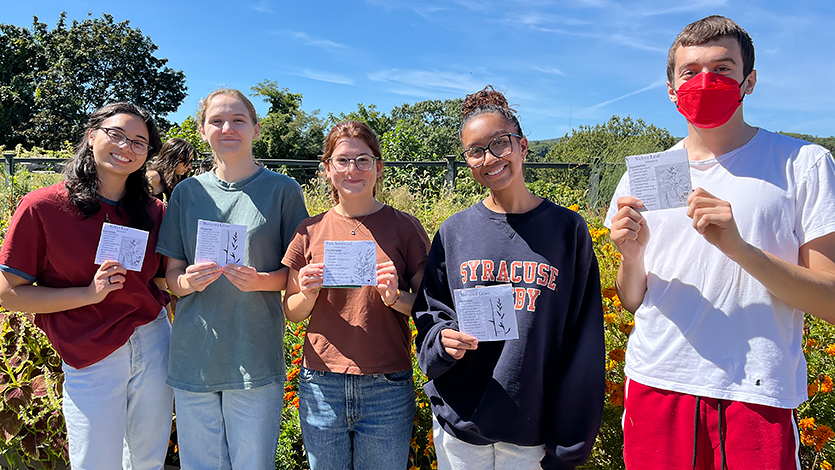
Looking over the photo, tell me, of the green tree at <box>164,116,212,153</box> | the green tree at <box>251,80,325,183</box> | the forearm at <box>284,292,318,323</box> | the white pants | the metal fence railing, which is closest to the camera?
the white pants

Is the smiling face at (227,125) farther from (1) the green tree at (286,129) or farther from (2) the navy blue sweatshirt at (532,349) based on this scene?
(1) the green tree at (286,129)

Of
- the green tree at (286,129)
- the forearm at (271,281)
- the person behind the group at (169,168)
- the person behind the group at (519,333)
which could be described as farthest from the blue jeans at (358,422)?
the green tree at (286,129)

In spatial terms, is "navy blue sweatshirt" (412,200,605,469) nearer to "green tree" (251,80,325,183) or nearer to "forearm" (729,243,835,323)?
"forearm" (729,243,835,323)

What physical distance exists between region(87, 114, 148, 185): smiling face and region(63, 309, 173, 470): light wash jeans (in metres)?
0.79

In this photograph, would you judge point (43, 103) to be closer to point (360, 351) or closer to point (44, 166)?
point (44, 166)

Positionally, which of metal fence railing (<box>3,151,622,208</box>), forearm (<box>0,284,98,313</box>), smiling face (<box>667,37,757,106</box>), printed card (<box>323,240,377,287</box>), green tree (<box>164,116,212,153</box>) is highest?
green tree (<box>164,116,212,153</box>)

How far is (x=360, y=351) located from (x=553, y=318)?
2.85 ft

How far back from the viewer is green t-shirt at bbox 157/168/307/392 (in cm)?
242

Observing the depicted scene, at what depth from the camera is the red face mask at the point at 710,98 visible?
181 cm

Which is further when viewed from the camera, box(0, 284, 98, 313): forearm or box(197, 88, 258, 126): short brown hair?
box(197, 88, 258, 126): short brown hair

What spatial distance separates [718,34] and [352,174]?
1563 mm

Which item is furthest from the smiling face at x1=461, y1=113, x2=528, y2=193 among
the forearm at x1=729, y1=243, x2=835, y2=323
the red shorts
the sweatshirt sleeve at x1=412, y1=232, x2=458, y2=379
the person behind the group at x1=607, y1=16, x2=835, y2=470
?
the red shorts

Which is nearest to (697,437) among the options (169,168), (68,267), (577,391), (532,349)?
(577,391)

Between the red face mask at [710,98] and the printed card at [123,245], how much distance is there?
8.08ft
